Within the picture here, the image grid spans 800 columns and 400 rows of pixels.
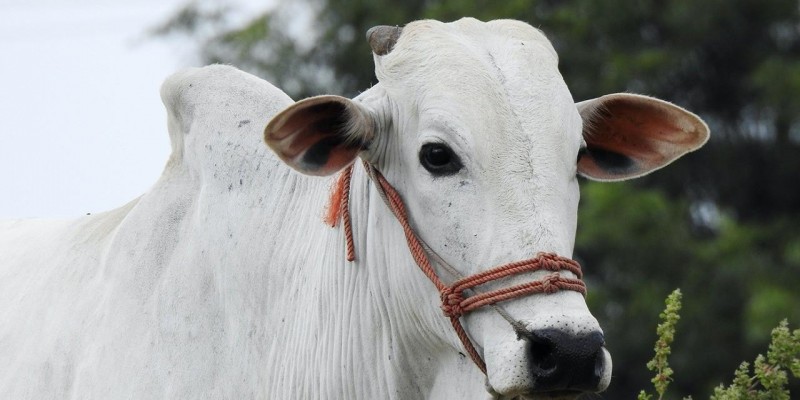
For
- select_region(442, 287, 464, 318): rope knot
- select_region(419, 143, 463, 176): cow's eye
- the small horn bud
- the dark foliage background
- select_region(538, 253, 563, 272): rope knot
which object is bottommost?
the dark foliage background

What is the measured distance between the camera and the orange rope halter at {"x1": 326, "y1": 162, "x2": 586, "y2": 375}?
14.6 ft

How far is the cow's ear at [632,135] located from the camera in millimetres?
5289

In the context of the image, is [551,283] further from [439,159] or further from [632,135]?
[632,135]

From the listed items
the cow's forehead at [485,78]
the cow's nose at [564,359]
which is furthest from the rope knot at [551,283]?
the cow's forehead at [485,78]

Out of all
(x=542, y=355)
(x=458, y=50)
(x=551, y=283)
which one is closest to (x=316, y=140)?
(x=458, y=50)

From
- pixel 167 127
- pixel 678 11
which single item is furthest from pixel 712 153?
pixel 167 127

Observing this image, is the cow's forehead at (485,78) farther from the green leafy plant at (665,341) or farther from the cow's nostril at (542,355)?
the green leafy plant at (665,341)

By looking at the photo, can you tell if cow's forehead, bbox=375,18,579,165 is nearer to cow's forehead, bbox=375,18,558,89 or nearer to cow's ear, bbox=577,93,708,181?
cow's forehead, bbox=375,18,558,89

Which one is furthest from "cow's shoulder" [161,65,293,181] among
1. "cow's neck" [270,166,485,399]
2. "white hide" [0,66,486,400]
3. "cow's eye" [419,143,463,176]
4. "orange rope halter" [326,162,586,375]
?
"cow's eye" [419,143,463,176]

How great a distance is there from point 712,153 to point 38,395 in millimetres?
15976

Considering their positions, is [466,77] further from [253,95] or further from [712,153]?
[712,153]

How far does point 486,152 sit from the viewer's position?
15.2ft

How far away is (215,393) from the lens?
532 centimetres

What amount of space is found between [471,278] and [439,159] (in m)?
0.38
